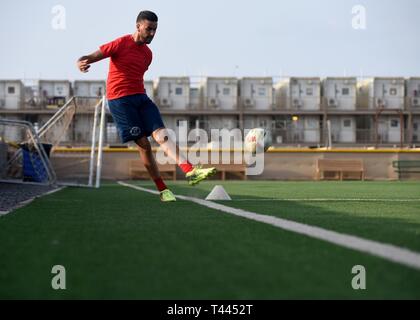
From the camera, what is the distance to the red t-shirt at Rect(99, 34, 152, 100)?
7234mm

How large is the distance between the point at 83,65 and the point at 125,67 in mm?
546

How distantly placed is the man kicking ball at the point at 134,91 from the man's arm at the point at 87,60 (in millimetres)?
30

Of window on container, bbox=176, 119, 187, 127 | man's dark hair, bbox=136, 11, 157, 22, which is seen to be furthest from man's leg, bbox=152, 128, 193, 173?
window on container, bbox=176, 119, 187, 127

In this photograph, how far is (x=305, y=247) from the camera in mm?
3332

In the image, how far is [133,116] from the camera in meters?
7.28

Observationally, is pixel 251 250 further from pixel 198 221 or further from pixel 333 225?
pixel 198 221

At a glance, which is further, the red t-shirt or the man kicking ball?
the red t-shirt

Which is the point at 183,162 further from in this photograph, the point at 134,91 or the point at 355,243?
the point at 355,243

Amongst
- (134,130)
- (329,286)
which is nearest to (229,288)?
(329,286)

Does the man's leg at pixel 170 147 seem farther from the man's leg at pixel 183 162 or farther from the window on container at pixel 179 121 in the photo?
the window on container at pixel 179 121

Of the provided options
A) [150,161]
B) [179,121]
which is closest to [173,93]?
[179,121]

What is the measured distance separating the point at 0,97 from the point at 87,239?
5459cm

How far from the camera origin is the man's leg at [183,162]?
22.9ft

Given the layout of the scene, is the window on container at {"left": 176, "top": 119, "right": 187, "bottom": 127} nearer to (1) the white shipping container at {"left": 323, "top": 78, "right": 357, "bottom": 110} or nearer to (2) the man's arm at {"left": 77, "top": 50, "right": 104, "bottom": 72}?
(1) the white shipping container at {"left": 323, "top": 78, "right": 357, "bottom": 110}
